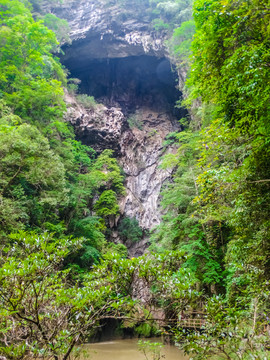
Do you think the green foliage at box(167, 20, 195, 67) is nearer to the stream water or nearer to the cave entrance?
the cave entrance

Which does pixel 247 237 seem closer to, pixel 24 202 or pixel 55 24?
pixel 24 202

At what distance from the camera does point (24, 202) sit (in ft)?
28.3

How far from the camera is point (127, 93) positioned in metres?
26.1

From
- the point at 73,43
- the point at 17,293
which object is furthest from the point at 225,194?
the point at 73,43

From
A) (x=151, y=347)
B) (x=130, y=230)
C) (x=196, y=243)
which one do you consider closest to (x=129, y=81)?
(x=130, y=230)

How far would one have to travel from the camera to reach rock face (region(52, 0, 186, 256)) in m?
19.7

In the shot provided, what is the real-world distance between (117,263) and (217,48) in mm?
3522

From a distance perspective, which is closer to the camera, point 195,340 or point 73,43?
point 195,340

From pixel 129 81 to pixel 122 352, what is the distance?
24.6m

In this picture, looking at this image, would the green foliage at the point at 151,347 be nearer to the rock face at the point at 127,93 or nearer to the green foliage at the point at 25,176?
the green foliage at the point at 25,176

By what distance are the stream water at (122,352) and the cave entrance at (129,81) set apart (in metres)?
20.2

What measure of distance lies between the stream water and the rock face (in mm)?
7125

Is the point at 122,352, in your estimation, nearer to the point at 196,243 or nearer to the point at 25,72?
the point at 196,243

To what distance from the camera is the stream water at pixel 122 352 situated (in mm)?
8125
